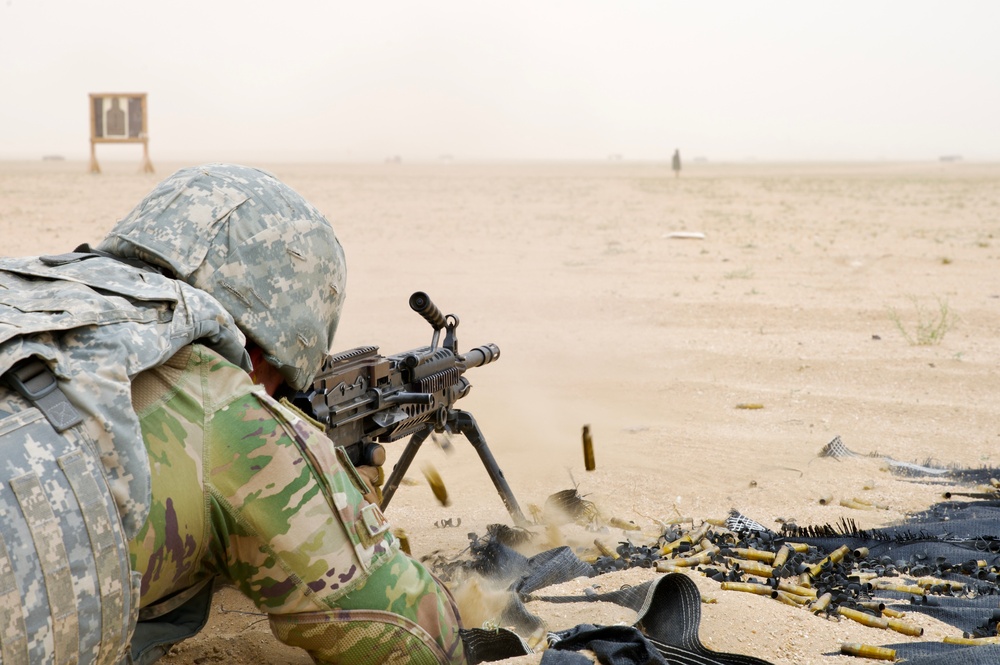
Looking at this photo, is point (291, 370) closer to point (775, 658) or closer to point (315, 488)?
point (315, 488)

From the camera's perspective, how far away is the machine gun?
10.5 ft

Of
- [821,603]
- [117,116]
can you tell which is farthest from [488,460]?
[117,116]

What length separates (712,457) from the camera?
5.75m

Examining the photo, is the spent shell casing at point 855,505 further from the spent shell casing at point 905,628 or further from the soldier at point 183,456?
the soldier at point 183,456

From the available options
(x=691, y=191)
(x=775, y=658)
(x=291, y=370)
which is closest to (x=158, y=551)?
(x=291, y=370)

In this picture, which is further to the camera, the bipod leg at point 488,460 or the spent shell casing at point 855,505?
Result: the spent shell casing at point 855,505

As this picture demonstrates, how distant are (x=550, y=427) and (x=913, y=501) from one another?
239cm

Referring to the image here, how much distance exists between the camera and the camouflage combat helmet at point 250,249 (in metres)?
2.32

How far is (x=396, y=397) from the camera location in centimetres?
360

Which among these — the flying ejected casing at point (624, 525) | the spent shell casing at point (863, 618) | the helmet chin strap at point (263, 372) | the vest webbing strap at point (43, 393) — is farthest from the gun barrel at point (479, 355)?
the vest webbing strap at point (43, 393)

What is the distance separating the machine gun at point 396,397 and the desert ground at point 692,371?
58cm

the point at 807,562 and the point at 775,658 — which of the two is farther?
the point at 807,562

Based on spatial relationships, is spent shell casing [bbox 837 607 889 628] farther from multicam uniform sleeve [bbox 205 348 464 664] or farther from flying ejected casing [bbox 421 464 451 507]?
flying ejected casing [bbox 421 464 451 507]

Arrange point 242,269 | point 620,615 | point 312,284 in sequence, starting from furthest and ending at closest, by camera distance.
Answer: point 620,615 < point 312,284 < point 242,269
